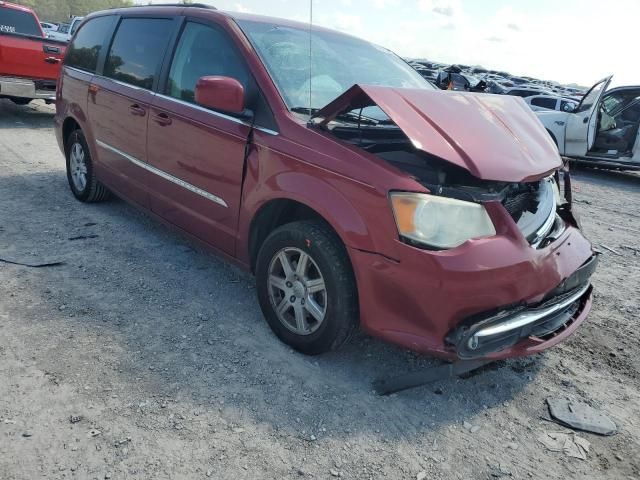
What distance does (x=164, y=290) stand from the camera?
3605 millimetres

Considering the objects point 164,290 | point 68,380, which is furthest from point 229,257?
point 68,380

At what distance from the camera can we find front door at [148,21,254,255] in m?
3.21

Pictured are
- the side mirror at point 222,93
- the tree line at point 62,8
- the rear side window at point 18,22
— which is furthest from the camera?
the tree line at point 62,8

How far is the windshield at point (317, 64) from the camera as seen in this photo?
10.4 ft

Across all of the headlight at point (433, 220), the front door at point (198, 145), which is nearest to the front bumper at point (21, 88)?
the front door at point (198, 145)

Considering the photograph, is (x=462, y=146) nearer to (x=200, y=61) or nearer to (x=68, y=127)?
(x=200, y=61)

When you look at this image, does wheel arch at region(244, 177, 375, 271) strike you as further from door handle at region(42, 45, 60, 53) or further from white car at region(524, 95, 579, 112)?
white car at region(524, 95, 579, 112)

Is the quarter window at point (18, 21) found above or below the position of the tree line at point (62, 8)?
below

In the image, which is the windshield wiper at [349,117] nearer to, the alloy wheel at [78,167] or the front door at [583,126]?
the alloy wheel at [78,167]

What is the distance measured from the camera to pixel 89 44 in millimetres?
4953

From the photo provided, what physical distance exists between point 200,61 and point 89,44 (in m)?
2.11

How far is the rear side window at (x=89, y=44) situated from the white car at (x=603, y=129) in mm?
8200

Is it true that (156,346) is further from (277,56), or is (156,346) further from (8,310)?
(277,56)

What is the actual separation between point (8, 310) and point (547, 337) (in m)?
3.16
